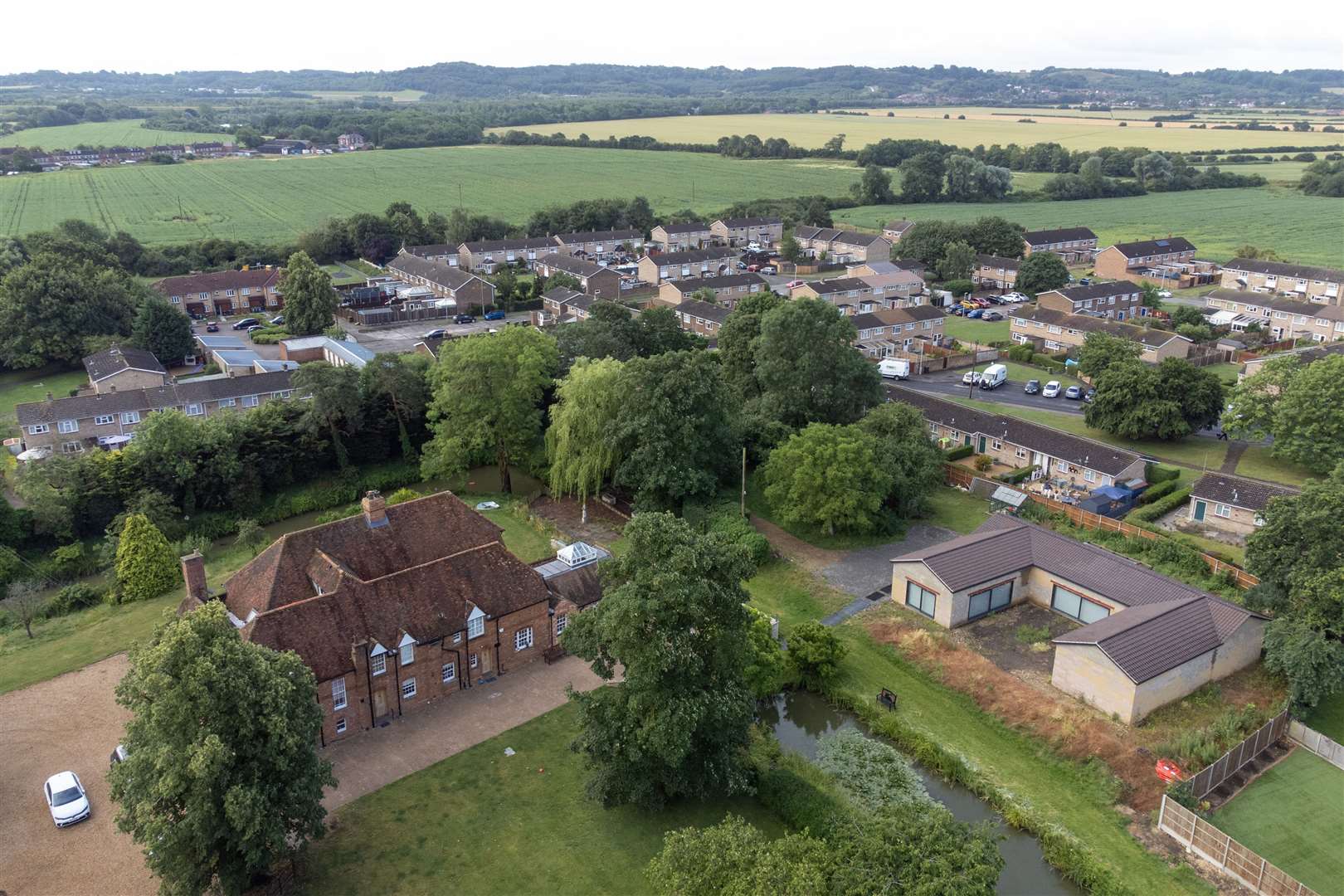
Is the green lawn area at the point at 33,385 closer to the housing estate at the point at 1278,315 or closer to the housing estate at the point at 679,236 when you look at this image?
the housing estate at the point at 679,236

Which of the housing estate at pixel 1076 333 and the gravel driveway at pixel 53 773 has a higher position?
the housing estate at pixel 1076 333

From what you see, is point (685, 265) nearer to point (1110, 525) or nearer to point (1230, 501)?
point (1110, 525)

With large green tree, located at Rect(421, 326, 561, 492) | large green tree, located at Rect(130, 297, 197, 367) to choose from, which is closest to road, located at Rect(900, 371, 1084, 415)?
large green tree, located at Rect(421, 326, 561, 492)

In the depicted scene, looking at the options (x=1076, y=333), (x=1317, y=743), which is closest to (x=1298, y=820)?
(x=1317, y=743)

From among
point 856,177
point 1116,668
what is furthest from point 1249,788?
point 856,177

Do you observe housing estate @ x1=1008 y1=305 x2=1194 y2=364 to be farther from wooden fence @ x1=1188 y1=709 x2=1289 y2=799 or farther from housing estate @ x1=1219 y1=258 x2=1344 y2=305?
wooden fence @ x1=1188 y1=709 x2=1289 y2=799

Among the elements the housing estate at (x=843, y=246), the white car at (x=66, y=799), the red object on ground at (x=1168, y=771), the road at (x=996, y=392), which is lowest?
the red object on ground at (x=1168, y=771)

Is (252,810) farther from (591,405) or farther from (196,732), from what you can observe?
(591,405)

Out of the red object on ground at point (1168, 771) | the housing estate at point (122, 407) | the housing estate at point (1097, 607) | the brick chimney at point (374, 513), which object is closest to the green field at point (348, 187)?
the housing estate at point (122, 407)
